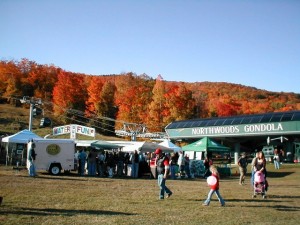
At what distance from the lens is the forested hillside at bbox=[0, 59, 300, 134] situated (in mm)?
64250

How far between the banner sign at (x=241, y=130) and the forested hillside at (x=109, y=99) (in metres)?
13.5

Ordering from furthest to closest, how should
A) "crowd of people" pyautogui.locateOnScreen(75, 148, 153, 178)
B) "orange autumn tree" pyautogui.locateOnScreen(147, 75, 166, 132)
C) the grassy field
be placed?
1. "orange autumn tree" pyautogui.locateOnScreen(147, 75, 166, 132)
2. "crowd of people" pyautogui.locateOnScreen(75, 148, 153, 178)
3. the grassy field

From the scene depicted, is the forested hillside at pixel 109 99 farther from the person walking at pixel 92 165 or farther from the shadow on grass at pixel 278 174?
the shadow on grass at pixel 278 174

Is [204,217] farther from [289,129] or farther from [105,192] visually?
[289,129]

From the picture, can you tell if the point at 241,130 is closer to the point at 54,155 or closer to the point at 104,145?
the point at 104,145

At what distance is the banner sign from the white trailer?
25091 millimetres

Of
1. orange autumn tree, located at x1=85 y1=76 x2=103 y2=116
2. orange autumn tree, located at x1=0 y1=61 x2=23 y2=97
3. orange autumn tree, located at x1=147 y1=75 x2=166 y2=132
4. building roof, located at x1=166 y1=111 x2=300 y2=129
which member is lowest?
building roof, located at x1=166 y1=111 x2=300 y2=129

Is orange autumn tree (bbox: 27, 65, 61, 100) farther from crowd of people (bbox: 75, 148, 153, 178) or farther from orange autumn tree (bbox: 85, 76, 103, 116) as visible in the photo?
crowd of people (bbox: 75, 148, 153, 178)

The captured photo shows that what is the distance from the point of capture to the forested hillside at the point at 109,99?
64250 millimetres

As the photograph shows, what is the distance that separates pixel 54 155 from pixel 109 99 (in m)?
55.3

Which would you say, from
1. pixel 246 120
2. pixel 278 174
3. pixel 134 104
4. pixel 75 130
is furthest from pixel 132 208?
pixel 134 104

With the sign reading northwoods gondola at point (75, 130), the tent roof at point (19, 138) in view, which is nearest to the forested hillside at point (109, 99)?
the sign reading northwoods gondola at point (75, 130)

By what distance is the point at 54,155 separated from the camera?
74.8 feet

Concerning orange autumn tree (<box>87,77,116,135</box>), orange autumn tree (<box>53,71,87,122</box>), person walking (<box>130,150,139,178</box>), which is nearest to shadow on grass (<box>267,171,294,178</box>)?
person walking (<box>130,150,139,178</box>)
